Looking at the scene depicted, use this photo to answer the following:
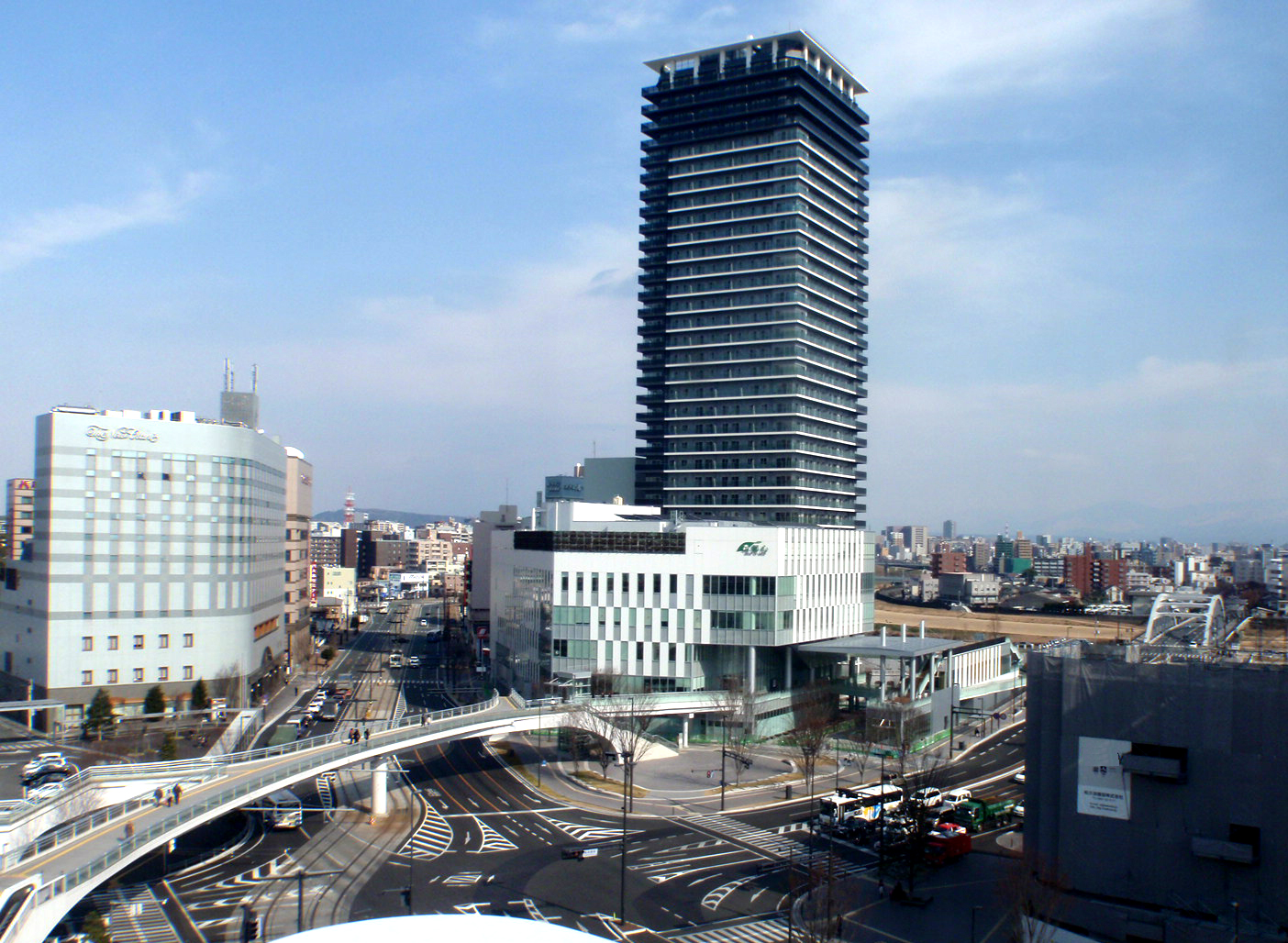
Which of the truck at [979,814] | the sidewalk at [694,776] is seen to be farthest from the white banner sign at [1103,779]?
the sidewalk at [694,776]

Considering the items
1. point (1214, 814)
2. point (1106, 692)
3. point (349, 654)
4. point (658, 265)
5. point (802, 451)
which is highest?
point (658, 265)

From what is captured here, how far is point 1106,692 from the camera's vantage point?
33000 mm

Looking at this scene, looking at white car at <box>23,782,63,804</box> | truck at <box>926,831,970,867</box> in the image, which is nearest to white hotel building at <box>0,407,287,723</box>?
white car at <box>23,782,63,804</box>

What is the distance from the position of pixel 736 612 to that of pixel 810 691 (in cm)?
909

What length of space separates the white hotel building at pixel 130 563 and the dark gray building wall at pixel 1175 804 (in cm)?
6040

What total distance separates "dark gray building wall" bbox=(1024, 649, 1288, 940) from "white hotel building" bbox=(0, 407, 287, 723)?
60400 millimetres

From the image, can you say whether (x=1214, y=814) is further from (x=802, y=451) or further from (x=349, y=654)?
(x=349, y=654)

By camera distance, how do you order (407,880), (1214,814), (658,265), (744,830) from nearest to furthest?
(1214,814)
(407,880)
(744,830)
(658,265)

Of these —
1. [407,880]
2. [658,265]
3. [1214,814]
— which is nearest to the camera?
[1214,814]

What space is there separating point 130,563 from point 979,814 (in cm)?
5855

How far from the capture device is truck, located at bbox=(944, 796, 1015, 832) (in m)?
45.7

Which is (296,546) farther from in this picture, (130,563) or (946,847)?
(946,847)

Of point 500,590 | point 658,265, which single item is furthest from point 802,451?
point 500,590

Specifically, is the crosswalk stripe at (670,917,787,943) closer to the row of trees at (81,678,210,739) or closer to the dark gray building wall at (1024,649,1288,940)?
the dark gray building wall at (1024,649,1288,940)
